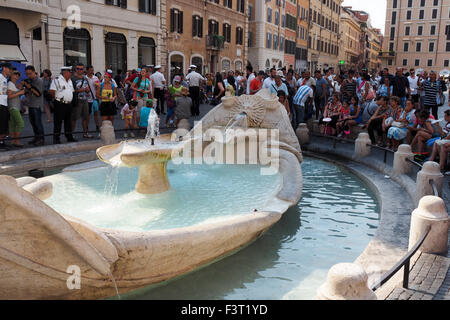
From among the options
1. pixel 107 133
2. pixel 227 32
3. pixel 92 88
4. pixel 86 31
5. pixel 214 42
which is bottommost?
pixel 107 133

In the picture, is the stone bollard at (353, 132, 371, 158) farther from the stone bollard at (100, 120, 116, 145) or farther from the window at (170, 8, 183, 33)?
the window at (170, 8, 183, 33)

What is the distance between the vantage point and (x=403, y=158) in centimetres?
730

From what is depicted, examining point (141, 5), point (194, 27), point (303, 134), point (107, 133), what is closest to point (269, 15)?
point (194, 27)

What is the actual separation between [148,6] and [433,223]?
864 inches

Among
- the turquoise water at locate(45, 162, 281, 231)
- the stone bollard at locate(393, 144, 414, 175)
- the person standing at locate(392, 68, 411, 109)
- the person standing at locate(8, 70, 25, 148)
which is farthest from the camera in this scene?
the person standing at locate(392, 68, 411, 109)

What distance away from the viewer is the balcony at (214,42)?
29.5 meters

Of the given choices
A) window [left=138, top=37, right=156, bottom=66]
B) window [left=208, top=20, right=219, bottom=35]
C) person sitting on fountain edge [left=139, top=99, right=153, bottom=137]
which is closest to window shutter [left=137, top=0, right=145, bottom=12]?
window [left=138, top=37, right=156, bottom=66]

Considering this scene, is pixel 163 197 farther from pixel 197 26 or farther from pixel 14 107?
pixel 197 26

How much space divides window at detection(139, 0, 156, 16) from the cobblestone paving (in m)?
21.5

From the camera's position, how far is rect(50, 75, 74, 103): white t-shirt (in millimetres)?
8894

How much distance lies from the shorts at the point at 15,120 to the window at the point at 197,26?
20698mm

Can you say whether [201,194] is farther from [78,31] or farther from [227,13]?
[227,13]

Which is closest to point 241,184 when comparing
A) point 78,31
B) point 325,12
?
point 78,31

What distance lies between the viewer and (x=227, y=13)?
105 feet
